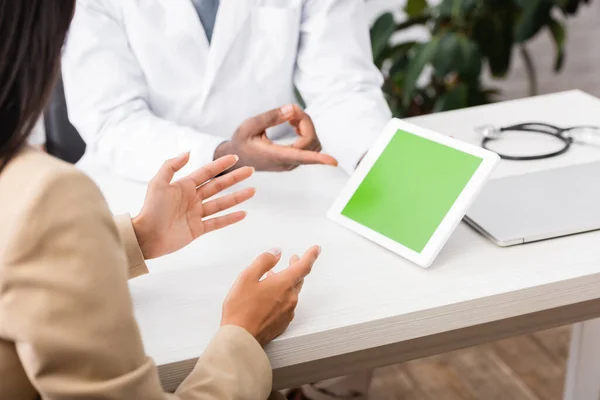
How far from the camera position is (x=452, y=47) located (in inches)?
76.0

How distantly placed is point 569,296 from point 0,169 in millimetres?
636

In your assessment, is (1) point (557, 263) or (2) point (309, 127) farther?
(2) point (309, 127)

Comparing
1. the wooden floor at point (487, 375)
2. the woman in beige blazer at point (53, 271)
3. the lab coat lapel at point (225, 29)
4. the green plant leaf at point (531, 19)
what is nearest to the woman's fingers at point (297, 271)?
the woman in beige blazer at point (53, 271)

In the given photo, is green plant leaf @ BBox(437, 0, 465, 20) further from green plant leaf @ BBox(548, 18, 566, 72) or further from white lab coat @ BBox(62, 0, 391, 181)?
white lab coat @ BBox(62, 0, 391, 181)

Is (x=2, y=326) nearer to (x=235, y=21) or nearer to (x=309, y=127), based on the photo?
(x=309, y=127)

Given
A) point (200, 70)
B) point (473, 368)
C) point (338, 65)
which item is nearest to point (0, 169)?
point (200, 70)

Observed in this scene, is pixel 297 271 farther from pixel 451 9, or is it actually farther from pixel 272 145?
pixel 451 9

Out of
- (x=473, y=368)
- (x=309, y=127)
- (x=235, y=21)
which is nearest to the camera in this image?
(x=309, y=127)

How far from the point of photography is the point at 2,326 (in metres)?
0.54

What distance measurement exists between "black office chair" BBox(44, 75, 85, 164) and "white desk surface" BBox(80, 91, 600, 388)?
453mm

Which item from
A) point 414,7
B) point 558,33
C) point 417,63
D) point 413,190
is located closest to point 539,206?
point 413,190

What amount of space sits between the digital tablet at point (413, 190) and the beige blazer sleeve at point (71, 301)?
1.36 feet

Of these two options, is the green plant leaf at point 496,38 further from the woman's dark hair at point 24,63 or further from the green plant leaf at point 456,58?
the woman's dark hair at point 24,63

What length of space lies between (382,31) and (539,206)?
110 centimetres
